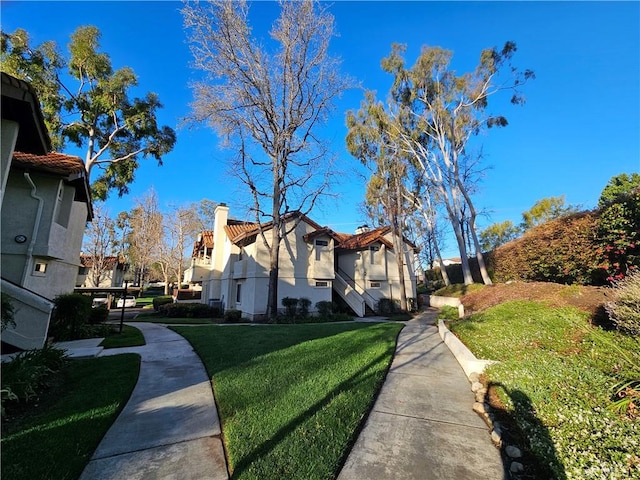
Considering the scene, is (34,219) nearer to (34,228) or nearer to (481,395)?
(34,228)

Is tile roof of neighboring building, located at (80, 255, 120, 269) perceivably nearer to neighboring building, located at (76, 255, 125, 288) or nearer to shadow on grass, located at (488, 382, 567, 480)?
neighboring building, located at (76, 255, 125, 288)

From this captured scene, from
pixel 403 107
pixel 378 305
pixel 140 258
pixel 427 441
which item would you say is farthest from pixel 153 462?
pixel 140 258

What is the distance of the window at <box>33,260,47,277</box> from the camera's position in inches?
385

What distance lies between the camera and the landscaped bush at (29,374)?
4227mm

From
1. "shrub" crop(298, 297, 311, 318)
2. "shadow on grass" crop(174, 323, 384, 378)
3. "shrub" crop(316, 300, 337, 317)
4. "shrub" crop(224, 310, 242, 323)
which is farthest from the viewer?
"shrub" crop(316, 300, 337, 317)

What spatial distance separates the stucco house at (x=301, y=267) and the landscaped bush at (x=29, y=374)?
12.3 m

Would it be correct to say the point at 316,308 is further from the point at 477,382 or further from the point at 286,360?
the point at 477,382

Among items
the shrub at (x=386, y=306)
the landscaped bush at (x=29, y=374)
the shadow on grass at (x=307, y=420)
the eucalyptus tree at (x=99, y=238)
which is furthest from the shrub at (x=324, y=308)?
the eucalyptus tree at (x=99, y=238)

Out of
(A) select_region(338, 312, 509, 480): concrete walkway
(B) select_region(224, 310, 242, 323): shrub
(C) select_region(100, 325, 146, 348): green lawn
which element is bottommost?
(A) select_region(338, 312, 509, 480): concrete walkway

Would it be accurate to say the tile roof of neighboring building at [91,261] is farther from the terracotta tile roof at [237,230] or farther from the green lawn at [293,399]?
the green lawn at [293,399]

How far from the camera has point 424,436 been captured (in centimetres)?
346

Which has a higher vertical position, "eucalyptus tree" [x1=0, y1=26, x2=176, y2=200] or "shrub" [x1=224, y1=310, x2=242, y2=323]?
"eucalyptus tree" [x1=0, y1=26, x2=176, y2=200]

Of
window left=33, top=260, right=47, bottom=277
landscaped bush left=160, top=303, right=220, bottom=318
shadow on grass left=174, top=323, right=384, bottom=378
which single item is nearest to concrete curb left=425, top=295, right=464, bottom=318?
shadow on grass left=174, top=323, right=384, bottom=378

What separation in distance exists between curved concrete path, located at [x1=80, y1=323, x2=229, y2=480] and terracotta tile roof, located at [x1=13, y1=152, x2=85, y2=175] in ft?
27.0
